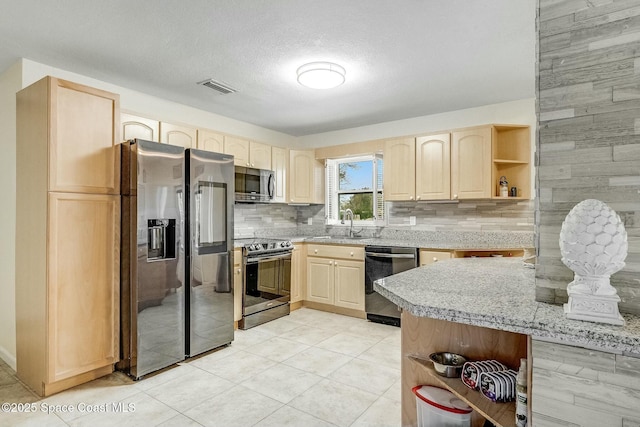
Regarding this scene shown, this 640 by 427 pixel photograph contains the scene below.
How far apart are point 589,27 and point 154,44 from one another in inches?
102

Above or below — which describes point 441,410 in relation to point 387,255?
below

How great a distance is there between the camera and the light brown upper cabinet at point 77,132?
2373mm

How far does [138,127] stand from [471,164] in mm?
3408

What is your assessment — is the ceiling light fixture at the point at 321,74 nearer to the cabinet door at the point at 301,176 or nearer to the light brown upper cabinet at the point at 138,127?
the light brown upper cabinet at the point at 138,127

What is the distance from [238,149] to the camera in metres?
4.13

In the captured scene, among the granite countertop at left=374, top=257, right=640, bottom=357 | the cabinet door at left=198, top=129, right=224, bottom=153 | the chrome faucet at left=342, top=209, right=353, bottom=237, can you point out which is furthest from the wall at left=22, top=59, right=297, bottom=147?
the granite countertop at left=374, top=257, right=640, bottom=357

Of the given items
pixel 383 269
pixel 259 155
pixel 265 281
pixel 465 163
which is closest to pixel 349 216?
pixel 383 269

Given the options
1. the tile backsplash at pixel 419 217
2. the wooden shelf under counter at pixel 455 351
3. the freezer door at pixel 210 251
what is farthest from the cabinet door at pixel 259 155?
the wooden shelf under counter at pixel 455 351

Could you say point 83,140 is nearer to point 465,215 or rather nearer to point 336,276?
point 336,276

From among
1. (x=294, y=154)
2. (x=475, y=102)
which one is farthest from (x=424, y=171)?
(x=294, y=154)

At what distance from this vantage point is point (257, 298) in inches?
152

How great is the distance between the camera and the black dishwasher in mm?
3783

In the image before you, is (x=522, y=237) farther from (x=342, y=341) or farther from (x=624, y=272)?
(x=624, y=272)

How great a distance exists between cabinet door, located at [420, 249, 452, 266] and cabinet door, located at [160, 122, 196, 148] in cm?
272
